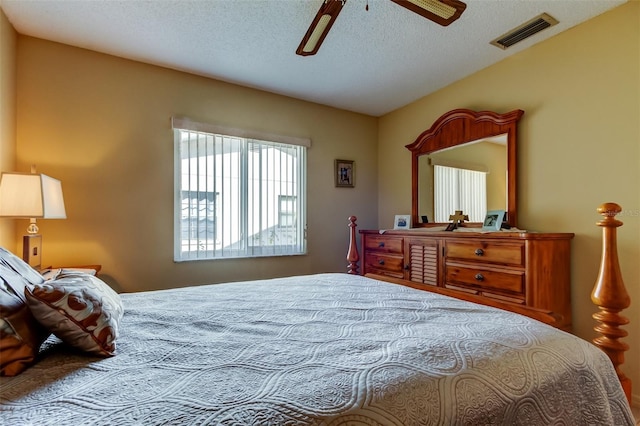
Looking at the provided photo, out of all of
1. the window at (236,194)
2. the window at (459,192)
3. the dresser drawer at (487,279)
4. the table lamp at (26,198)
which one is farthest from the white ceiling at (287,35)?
the dresser drawer at (487,279)

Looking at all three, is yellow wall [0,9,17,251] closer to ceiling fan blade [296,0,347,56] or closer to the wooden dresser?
ceiling fan blade [296,0,347,56]

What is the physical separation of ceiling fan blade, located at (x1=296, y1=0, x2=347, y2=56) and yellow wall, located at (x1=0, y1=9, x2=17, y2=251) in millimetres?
1958

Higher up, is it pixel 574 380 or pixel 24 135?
pixel 24 135

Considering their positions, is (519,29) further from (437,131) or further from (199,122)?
(199,122)

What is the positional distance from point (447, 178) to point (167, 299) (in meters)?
2.66

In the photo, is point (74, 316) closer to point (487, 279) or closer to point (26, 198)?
point (26, 198)

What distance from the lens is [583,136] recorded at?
2156mm

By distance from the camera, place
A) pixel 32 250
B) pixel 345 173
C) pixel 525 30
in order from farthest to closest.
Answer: pixel 345 173
pixel 525 30
pixel 32 250

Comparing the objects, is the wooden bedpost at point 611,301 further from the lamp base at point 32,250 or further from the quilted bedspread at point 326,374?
the lamp base at point 32,250

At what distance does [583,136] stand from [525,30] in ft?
2.79

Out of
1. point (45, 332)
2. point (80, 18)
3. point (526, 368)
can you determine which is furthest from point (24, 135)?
point (526, 368)

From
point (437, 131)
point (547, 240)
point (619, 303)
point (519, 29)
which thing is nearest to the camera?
point (619, 303)

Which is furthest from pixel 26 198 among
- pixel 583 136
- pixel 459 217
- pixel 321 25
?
pixel 583 136

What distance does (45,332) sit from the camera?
0.87 m
